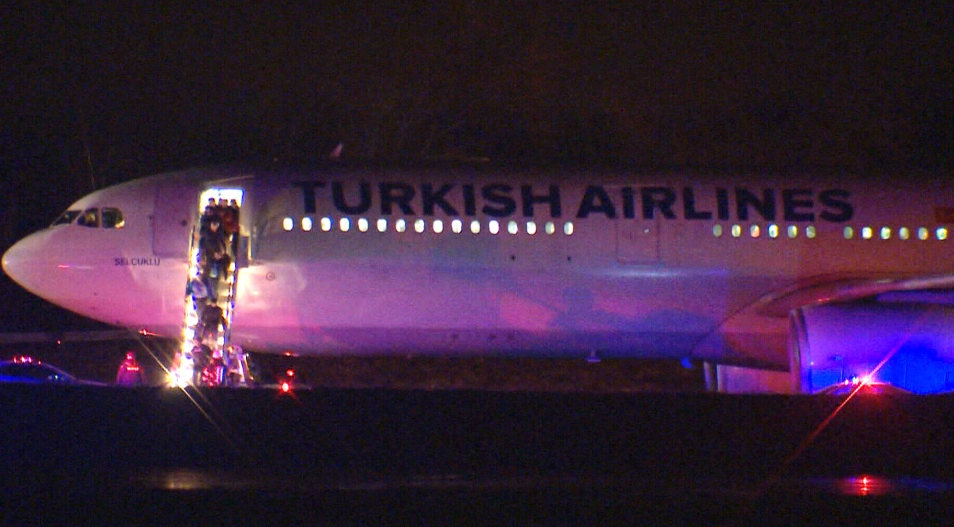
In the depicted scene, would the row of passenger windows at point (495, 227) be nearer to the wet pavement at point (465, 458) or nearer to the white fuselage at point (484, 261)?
the white fuselage at point (484, 261)

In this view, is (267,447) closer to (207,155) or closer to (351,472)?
(351,472)

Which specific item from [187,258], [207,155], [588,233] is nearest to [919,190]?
[588,233]

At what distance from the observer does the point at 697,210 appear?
17156 millimetres

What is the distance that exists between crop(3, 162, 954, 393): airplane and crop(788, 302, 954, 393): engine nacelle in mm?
24

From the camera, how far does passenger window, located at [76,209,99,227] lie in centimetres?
1667

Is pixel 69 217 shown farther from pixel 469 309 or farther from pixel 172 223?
pixel 469 309

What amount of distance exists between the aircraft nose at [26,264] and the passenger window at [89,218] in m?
0.66

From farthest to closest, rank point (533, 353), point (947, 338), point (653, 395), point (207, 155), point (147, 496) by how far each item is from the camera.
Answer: point (207, 155) < point (533, 353) < point (947, 338) < point (653, 395) < point (147, 496)

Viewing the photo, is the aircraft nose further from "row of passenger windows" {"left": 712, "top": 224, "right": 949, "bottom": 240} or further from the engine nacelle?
the engine nacelle

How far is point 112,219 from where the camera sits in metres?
16.6

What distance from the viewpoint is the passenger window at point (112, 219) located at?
54.2ft

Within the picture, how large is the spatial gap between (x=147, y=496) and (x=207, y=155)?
2796cm

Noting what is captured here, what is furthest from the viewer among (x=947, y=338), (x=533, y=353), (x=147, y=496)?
(x=533, y=353)

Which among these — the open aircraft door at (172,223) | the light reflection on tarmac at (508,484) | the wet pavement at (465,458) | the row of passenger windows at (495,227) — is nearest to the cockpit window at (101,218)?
the open aircraft door at (172,223)
